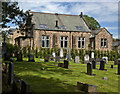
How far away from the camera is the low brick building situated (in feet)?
93.9

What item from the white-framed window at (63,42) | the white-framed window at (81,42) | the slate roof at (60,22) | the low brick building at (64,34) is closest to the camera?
the low brick building at (64,34)

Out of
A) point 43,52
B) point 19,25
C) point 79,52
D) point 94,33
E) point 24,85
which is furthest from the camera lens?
point 94,33

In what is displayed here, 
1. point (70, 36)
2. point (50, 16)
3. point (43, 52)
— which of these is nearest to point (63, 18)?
point (50, 16)

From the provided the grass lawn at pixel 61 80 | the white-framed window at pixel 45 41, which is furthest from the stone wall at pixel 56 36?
the grass lawn at pixel 61 80

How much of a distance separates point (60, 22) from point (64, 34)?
10.1 ft

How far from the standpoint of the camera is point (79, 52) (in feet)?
100

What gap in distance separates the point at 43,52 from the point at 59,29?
5707mm

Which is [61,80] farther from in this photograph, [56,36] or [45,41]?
[56,36]

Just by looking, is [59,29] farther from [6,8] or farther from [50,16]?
[6,8]

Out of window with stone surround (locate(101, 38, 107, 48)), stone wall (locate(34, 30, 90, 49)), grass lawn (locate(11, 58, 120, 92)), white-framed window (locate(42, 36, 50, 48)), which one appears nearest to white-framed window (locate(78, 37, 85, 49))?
stone wall (locate(34, 30, 90, 49))

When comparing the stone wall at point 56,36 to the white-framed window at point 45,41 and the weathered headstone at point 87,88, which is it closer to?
the white-framed window at point 45,41

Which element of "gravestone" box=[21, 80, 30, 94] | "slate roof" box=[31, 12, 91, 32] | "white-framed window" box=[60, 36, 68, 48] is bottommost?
"gravestone" box=[21, 80, 30, 94]

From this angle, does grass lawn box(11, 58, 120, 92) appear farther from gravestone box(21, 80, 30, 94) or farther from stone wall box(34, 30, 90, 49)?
stone wall box(34, 30, 90, 49)

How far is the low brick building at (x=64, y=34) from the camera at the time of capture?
28609mm
